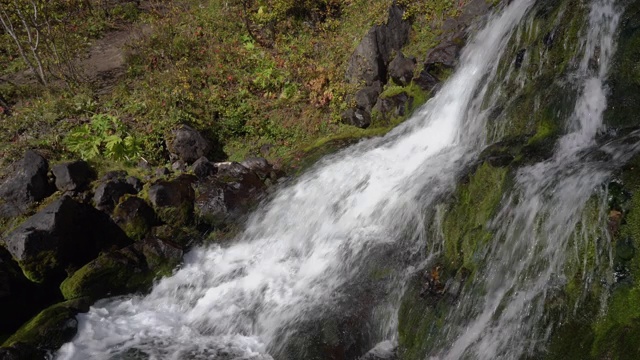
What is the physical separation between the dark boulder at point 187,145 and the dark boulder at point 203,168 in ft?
1.41

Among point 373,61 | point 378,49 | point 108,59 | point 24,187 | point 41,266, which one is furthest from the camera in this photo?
point 108,59

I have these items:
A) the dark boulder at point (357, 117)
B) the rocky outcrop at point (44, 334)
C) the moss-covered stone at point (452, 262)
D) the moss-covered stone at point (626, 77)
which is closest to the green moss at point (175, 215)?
the rocky outcrop at point (44, 334)

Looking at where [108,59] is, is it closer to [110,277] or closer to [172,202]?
[172,202]

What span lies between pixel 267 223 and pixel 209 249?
4.31 ft

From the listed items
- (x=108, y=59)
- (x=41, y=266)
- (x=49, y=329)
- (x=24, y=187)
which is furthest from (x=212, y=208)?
(x=108, y=59)

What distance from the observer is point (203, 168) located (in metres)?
10.6

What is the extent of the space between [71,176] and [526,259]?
919cm

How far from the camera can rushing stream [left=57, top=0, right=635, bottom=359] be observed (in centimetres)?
503

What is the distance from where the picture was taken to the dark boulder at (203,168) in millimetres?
10562

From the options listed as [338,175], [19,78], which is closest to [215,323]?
[338,175]

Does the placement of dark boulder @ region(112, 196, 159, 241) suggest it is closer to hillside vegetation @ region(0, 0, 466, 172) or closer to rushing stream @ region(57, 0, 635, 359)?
rushing stream @ region(57, 0, 635, 359)

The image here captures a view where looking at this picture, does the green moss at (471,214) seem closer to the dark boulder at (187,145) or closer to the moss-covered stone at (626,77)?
the moss-covered stone at (626,77)

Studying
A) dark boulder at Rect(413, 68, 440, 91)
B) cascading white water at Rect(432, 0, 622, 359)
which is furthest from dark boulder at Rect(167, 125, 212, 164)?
cascading white water at Rect(432, 0, 622, 359)

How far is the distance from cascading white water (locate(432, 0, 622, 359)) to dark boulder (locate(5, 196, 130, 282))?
694cm
